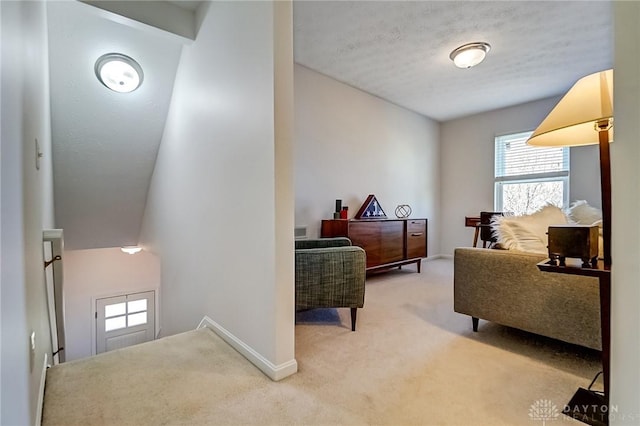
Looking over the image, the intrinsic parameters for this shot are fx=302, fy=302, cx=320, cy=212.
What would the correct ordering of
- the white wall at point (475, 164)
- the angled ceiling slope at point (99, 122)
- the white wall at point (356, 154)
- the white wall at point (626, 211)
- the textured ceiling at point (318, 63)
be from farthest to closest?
the white wall at point (475, 164), the white wall at point (356, 154), the textured ceiling at point (318, 63), the angled ceiling slope at point (99, 122), the white wall at point (626, 211)

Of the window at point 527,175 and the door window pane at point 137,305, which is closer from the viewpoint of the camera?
the window at point 527,175

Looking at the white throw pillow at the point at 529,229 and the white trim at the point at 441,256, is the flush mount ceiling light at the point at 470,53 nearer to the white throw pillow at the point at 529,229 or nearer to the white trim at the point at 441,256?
the white throw pillow at the point at 529,229

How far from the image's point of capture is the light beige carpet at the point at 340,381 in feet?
4.51

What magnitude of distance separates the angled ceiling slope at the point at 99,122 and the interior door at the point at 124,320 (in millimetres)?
1314

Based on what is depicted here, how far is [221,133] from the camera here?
7.25 ft

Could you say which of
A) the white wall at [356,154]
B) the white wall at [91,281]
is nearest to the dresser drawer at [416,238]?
the white wall at [356,154]

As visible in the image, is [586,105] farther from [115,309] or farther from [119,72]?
[115,309]

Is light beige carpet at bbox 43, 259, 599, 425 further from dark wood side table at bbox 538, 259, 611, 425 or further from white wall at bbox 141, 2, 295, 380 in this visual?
white wall at bbox 141, 2, 295, 380

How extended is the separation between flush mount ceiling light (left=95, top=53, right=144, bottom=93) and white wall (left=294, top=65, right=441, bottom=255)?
5.44 feet

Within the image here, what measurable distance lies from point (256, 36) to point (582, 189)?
4960 millimetres

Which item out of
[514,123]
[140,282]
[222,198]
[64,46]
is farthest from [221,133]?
[514,123]

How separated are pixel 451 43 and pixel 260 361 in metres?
3.46

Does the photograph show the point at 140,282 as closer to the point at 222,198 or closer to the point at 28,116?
the point at 222,198

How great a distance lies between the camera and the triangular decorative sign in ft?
13.9
